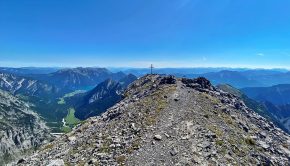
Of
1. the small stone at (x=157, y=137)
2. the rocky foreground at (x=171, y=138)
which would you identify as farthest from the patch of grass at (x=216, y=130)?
the small stone at (x=157, y=137)

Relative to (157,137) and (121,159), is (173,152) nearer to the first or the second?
(157,137)

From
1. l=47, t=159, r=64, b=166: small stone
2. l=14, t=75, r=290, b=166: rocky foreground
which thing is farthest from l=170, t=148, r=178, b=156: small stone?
l=47, t=159, r=64, b=166: small stone

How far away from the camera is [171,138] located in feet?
148

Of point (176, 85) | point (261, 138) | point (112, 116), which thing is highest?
point (176, 85)

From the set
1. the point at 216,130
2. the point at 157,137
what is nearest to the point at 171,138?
the point at 157,137

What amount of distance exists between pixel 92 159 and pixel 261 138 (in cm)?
3303

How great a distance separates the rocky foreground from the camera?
134 ft

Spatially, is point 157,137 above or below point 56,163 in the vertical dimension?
above

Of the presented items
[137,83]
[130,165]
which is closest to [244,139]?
[130,165]

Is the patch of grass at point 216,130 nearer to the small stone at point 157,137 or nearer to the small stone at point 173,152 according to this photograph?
the small stone at point 157,137

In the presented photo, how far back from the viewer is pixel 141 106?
193 feet

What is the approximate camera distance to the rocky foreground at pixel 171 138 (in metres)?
40.8

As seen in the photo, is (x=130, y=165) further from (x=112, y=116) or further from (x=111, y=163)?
(x=112, y=116)

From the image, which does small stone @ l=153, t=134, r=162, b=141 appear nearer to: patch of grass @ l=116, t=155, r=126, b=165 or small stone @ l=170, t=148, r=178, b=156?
small stone @ l=170, t=148, r=178, b=156
